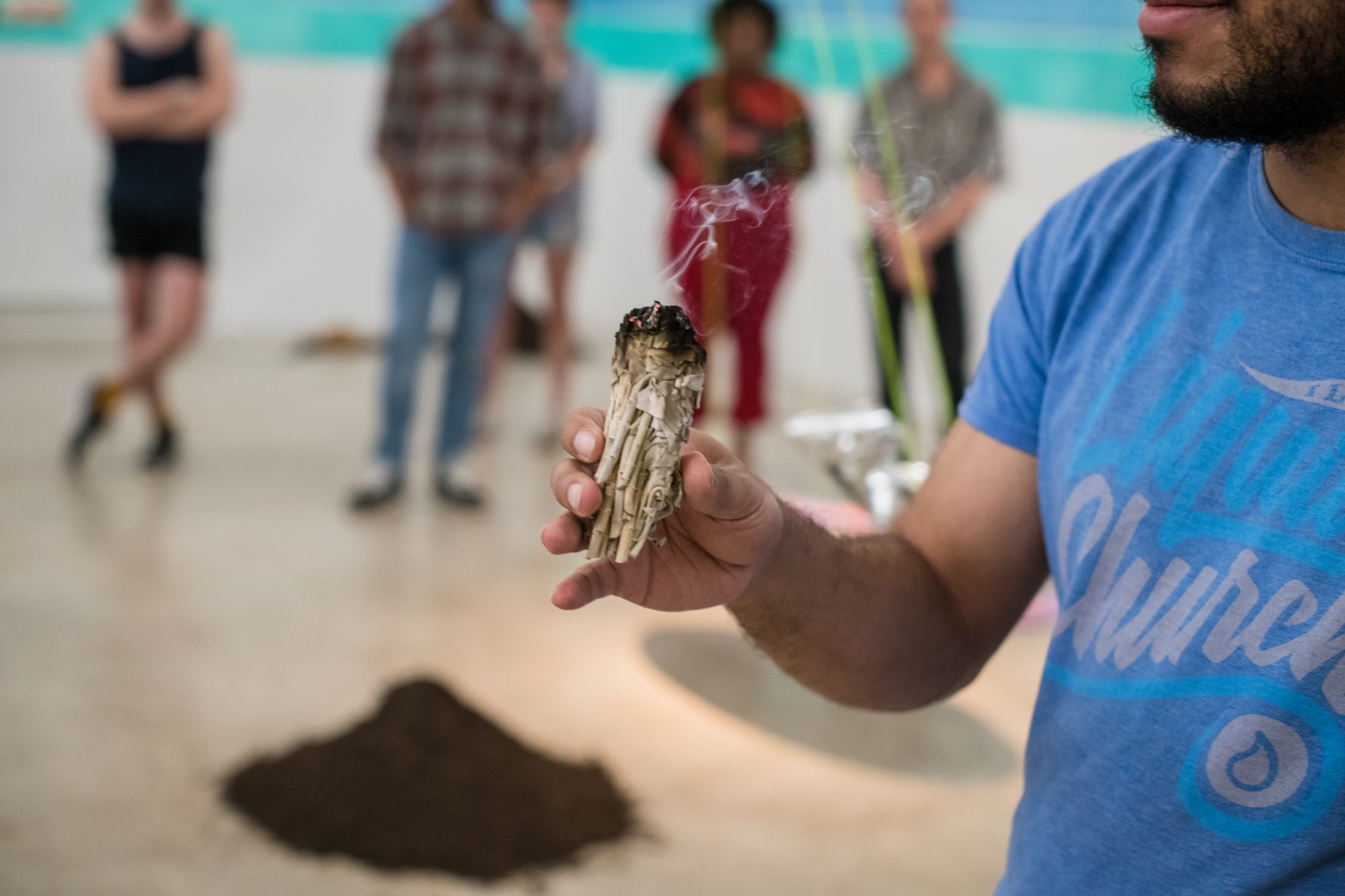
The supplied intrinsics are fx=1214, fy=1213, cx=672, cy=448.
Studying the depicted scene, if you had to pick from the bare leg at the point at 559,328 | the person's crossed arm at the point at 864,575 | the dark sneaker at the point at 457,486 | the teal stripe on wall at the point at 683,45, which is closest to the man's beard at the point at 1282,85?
the person's crossed arm at the point at 864,575

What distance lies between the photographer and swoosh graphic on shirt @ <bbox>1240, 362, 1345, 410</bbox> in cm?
77

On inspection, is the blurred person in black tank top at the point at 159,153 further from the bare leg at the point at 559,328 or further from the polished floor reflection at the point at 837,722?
the polished floor reflection at the point at 837,722

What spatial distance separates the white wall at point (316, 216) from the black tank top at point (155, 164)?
83.3 inches

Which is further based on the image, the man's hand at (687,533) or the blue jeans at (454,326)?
the blue jeans at (454,326)

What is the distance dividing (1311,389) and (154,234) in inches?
139

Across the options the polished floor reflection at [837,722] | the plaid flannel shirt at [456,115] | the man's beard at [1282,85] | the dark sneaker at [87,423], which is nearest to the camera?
the man's beard at [1282,85]

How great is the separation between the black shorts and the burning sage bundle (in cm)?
323

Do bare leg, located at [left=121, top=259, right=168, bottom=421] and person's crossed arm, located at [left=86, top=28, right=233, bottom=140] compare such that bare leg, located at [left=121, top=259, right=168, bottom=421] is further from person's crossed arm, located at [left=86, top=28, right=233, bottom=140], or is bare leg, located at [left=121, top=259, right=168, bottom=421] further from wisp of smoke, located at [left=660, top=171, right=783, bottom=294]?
wisp of smoke, located at [left=660, top=171, right=783, bottom=294]

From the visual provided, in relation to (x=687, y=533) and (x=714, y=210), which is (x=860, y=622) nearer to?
(x=687, y=533)

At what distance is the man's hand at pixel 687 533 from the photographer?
0.78m

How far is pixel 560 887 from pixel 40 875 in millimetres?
801

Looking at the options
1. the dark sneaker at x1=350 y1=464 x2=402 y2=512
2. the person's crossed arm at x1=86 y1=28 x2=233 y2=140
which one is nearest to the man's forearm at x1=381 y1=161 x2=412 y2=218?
the person's crossed arm at x1=86 y1=28 x2=233 y2=140

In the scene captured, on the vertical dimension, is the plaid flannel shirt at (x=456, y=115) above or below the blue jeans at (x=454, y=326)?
above

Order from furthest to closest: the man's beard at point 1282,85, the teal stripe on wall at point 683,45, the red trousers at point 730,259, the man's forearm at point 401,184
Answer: the teal stripe on wall at point 683,45 → the man's forearm at point 401,184 → the red trousers at point 730,259 → the man's beard at point 1282,85
